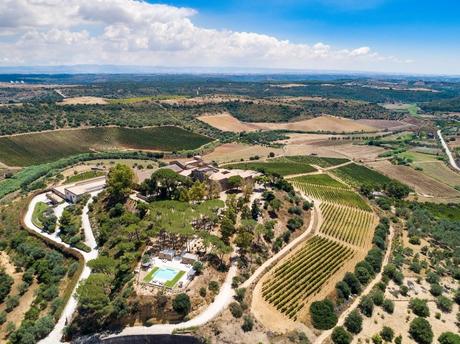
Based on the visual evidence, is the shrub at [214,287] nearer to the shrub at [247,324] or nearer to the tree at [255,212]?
the shrub at [247,324]

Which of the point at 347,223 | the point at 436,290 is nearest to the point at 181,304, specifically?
the point at 436,290

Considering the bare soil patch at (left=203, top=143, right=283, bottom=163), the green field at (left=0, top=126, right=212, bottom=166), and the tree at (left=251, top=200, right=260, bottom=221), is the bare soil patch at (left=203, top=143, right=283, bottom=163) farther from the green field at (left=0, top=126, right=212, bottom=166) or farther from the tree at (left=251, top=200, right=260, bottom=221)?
the tree at (left=251, top=200, right=260, bottom=221)

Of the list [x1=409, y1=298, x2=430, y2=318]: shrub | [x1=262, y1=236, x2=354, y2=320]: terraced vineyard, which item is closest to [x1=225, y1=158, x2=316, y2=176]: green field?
[x1=262, y1=236, x2=354, y2=320]: terraced vineyard

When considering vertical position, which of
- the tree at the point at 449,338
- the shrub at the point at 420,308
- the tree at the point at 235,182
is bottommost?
the shrub at the point at 420,308

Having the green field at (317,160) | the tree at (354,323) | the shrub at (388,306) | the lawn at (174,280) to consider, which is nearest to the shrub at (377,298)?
the shrub at (388,306)

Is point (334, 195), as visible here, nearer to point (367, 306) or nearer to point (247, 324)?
point (367, 306)
